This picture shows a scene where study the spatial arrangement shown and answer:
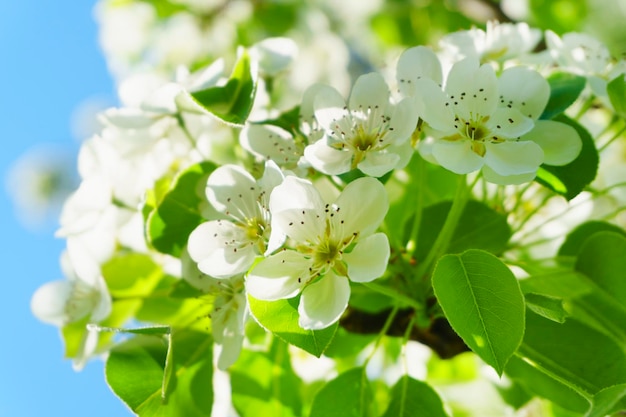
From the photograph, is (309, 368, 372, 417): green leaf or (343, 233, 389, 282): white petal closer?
(343, 233, 389, 282): white petal

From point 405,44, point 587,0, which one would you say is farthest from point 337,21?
point 587,0

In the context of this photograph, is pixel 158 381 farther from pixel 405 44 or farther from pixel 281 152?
pixel 405 44

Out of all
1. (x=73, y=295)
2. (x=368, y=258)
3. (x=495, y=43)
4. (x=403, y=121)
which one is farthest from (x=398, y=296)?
(x=73, y=295)

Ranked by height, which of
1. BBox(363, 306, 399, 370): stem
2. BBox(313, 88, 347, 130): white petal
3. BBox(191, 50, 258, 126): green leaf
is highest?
BBox(191, 50, 258, 126): green leaf

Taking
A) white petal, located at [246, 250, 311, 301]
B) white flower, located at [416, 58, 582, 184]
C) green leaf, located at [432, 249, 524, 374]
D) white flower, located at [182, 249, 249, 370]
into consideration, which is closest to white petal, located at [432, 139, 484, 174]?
white flower, located at [416, 58, 582, 184]

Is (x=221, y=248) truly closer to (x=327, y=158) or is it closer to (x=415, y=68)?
(x=327, y=158)

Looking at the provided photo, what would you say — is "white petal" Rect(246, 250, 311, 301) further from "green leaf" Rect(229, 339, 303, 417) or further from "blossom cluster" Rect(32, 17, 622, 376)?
"green leaf" Rect(229, 339, 303, 417)

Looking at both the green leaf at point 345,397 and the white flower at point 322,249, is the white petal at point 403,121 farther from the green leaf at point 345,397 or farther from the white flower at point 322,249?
the green leaf at point 345,397
